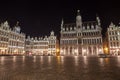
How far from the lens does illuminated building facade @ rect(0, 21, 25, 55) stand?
74.4m

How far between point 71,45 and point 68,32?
1146 cm

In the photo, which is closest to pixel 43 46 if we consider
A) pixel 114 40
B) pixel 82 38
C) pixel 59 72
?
pixel 82 38

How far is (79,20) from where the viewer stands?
96.4m

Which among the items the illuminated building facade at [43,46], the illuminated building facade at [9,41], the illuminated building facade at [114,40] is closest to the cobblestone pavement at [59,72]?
the illuminated building facade at [114,40]

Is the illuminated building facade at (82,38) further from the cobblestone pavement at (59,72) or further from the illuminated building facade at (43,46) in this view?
the cobblestone pavement at (59,72)

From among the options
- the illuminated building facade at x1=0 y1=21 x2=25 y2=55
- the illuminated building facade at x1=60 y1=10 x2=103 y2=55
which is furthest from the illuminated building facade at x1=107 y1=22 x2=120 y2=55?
the illuminated building facade at x1=0 y1=21 x2=25 y2=55

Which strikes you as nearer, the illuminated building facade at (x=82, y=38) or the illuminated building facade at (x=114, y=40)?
the illuminated building facade at (x=114, y=40)

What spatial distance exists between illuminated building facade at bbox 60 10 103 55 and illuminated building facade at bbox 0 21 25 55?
32.3 m

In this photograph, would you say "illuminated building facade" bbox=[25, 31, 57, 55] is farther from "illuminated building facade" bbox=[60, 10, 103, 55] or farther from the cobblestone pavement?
the cobblestone pavement

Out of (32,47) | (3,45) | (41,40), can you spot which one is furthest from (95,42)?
(3,45)

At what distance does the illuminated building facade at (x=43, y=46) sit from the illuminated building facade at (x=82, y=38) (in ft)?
29.0

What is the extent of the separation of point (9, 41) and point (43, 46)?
102 ft

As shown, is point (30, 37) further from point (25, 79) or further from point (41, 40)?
point (25, 79)

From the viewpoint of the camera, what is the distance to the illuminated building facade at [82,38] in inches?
3386
